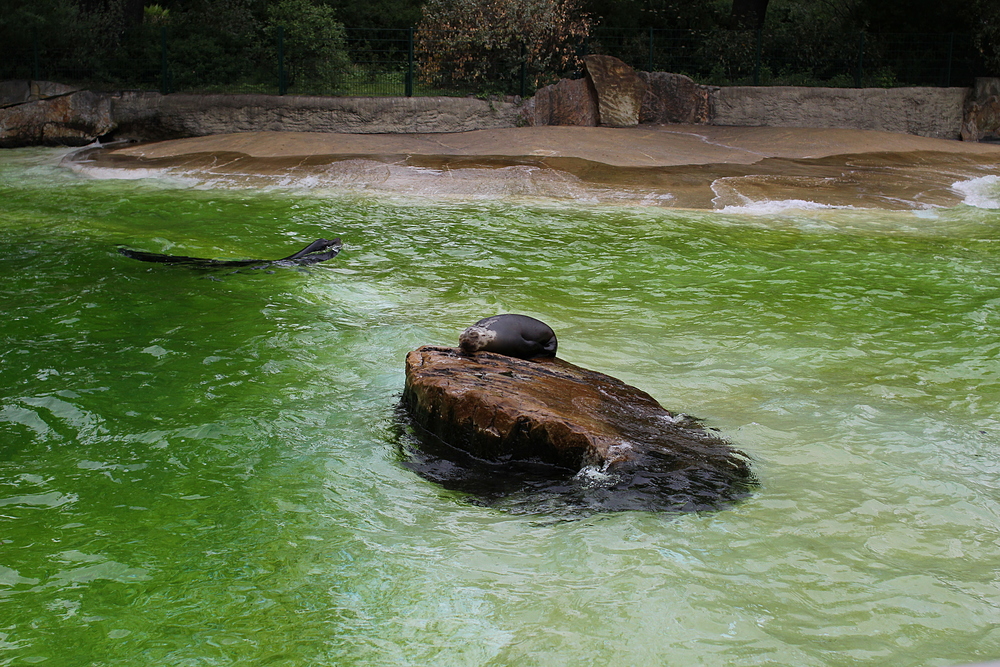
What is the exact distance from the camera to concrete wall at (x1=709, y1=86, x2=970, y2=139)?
62.8 ft

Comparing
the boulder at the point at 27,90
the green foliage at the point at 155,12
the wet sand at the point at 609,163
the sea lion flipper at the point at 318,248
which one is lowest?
the sea lion flipper at the point at 318,248

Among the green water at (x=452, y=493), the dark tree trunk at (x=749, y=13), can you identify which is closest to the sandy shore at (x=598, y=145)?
the green water at (x=452, y=493)

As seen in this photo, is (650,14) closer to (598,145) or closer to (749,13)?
(749,13)

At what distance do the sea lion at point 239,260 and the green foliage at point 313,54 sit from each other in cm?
1043

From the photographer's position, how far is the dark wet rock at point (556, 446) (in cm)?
488

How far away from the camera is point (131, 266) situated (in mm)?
9781

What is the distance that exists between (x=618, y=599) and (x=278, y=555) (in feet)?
5.25

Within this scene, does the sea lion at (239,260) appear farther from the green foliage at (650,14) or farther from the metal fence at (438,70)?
the green foliage at (650,14)

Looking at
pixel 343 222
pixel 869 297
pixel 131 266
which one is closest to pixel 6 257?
pixel 131 266

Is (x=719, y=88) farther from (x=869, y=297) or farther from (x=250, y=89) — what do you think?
(x=869, y=297)

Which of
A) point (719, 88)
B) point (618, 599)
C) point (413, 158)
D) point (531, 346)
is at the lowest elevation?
point (618, 599)

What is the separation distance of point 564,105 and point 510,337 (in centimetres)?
1311

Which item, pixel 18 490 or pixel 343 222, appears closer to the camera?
pixel 18 490

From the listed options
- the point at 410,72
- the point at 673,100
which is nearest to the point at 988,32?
the point at 673,100
